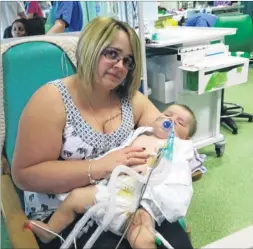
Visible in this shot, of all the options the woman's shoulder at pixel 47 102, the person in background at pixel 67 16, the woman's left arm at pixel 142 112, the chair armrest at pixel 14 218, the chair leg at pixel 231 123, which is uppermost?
the person in background at pixel 67 16

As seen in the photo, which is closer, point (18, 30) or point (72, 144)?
point (72, 144)

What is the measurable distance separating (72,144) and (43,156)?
0.36ft

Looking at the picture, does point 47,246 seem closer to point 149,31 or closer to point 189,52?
point 189,52

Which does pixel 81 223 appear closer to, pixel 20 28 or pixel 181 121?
pixel 181 121

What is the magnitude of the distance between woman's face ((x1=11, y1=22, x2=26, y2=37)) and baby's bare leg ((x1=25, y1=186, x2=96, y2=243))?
1439 mm

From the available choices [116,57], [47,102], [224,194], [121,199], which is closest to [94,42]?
[116,57]

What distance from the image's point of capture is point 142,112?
1.37m

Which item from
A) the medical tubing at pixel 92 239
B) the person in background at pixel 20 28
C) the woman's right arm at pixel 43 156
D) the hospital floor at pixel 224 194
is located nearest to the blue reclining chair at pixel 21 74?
the woman's right arm at pixel 43 156

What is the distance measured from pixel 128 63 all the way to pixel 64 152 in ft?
1.27

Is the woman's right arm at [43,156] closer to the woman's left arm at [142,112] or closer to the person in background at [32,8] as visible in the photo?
the woman's left arm at [142,112]

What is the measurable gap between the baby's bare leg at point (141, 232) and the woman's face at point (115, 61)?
0.46 metres

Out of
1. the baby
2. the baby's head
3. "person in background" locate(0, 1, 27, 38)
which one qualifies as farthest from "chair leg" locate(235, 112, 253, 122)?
the baby

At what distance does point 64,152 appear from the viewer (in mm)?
1133

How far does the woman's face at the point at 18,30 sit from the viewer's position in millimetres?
2098
